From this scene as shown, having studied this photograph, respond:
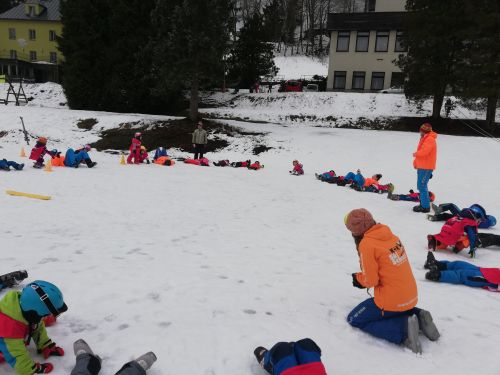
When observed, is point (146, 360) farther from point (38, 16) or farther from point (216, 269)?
point (38, 16)

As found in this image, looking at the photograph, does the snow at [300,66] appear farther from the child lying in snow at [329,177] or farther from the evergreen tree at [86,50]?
the child lying in snow at [329,177]

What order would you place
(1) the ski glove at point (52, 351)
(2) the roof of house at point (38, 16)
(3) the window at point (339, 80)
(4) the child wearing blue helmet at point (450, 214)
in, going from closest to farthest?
(1) the ski glove at point (52, 351) < (4) the child wearing blue helmet at point (450, 214) < (3) the window at point (339, 80) < (2) the roof of house at point (38, 16)

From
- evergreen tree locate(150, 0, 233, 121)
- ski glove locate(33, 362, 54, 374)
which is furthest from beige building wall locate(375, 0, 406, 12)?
ski glove locate(33, 362, 54, 374)

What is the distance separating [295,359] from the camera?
3.03 metres

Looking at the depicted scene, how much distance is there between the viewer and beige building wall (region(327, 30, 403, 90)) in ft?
123

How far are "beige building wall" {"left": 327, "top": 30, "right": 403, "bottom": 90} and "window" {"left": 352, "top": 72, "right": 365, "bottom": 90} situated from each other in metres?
0.31

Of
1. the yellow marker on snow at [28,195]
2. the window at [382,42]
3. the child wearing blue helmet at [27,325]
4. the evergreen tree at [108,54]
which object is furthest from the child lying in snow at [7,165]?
the window at [382,42]

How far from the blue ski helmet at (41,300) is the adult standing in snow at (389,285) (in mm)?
2859

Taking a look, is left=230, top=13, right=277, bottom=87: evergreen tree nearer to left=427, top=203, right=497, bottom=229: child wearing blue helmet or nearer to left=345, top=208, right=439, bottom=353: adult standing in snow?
left=427, top=203, right=497, bottom=229: child wearing blue helmet

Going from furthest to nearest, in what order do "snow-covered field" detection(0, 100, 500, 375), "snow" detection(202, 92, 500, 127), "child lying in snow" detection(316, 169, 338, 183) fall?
1. "snow" detection(202, 92, 500, 127)
2. "child lying in snow" detection(316, 169, 338, 183)
3. "snow-covered field" detection(0, 100, 500, 375)

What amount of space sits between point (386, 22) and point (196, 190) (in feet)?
109

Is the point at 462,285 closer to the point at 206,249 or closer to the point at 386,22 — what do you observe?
the point at 206,249

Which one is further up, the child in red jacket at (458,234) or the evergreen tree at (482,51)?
the evergreen tree at (482,51)

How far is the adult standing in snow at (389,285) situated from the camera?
148 inches
